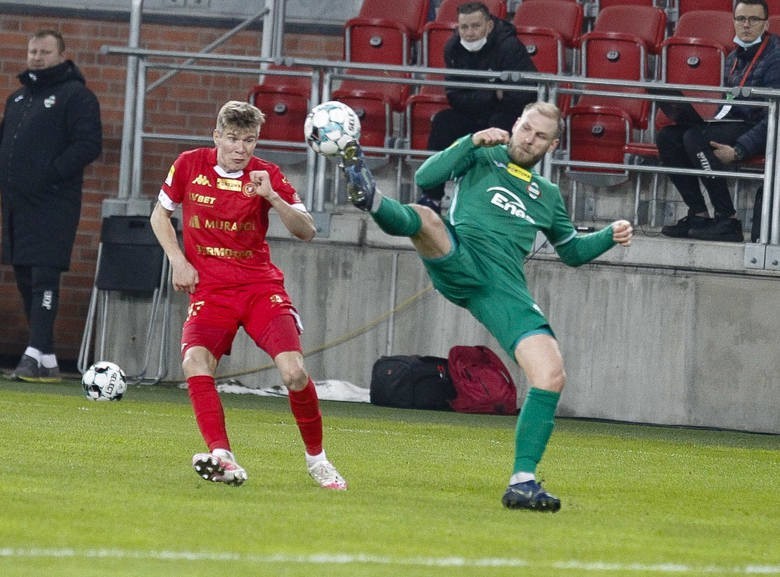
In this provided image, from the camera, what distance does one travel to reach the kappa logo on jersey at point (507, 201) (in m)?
7.67

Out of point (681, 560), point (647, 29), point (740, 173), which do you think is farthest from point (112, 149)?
point (681, 560)

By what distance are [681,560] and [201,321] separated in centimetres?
278

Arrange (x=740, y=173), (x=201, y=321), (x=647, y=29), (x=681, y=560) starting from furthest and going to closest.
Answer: (x=647, y=29)
(x=740, y=173)
(x=201, y=321)
(x=681, y=560)

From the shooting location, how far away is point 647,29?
49.5 ft

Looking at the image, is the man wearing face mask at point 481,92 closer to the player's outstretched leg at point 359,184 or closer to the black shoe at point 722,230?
the black shoe at point 722,230

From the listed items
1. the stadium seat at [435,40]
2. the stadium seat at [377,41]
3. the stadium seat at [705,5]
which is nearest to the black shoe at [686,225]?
the stadium seat at [435,40]

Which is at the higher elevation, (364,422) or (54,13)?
(54,13)

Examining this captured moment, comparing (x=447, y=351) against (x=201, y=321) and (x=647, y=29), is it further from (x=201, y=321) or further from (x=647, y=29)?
(x=201, y=321)

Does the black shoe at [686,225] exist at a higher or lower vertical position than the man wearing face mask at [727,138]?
lower

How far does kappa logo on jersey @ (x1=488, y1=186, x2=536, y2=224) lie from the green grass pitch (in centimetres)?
131

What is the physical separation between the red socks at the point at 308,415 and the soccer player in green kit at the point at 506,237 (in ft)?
2.57

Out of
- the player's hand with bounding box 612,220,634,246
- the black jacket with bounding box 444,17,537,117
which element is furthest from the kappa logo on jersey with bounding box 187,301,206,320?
the black jacket with bounding box 444,17,537,117

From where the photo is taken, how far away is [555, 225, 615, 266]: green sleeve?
7.78 metres

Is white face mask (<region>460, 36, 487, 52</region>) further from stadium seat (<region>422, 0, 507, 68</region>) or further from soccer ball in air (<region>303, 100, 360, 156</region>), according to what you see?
soccer ball in air (<region>303, 100, 360, 156</region>)
